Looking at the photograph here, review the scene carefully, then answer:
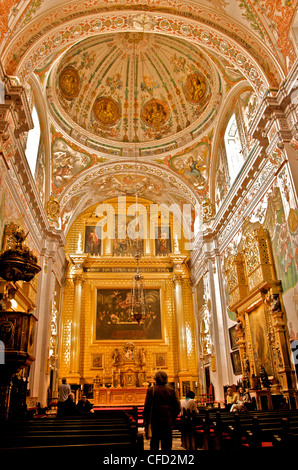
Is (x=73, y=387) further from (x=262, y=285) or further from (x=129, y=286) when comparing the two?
(x=262, y=285)

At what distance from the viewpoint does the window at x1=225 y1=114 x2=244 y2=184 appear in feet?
42.8

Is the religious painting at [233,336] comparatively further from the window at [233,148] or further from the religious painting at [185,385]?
the window at [233,148]

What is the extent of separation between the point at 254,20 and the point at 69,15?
15.9ft

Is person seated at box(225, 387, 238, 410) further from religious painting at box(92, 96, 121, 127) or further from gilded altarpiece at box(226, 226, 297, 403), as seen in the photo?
religious painting at box(92, 96, 121, 127)

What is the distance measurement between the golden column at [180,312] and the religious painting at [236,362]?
4.62 meters

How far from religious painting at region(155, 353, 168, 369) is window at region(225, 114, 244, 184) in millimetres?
8943

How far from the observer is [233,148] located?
1366cm

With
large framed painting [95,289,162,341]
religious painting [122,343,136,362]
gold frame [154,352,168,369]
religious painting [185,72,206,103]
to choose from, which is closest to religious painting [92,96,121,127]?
religious painting [185,72,206,103]

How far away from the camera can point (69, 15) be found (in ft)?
32.2

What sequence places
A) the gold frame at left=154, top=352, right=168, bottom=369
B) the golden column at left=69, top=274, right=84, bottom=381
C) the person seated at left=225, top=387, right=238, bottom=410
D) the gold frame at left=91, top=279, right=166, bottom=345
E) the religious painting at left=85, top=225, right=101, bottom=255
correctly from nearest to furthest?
the person seated at left=225, top=387, right=238, bottom=410 → the golden column at left=69, top=274, right=84, bottom=381 → the gold frame at left=154, top=352, right=168, bottom=369 → the gold frame at left=91, top=279, right=166, bottom=345 → the religious painting at left=85, top=225, right=101, bottom=255

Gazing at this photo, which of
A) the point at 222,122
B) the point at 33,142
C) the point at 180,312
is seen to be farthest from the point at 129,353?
the point at 222,122

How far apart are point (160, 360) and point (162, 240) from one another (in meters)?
6.15

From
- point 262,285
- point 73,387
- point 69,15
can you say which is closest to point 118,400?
point 73,387

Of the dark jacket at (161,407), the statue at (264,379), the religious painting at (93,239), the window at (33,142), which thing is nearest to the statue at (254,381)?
the statue at (264,379)
